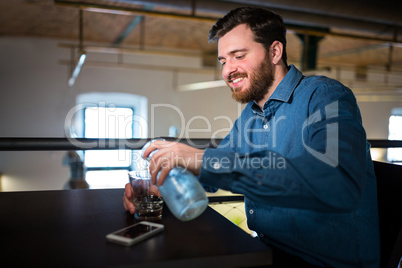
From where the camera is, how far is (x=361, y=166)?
2.60 ft

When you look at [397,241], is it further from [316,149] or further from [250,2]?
[250,2]

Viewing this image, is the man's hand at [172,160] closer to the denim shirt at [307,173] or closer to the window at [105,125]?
the denim shirt at [307,173]

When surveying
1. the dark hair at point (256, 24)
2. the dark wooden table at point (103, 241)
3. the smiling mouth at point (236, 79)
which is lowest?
the dark wooden table at point (103, 241)

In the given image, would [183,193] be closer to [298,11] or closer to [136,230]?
[136,230]

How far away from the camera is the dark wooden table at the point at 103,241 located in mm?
670

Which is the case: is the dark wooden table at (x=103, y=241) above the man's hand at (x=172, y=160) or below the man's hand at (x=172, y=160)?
below

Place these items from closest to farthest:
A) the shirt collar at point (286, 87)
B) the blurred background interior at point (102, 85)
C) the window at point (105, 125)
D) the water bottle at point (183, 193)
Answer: the water bottle at point (183, 193) < the shirt collar at point (286, 87) < the blurred background interior at point (102, 85) < the window at point (105, 125)

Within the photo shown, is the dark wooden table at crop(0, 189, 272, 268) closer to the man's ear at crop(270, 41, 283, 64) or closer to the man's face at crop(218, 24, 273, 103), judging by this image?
the man's face at crop(218, 24, 273, 103)

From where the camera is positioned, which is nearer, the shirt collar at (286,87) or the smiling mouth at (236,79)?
the shirt collar at (286,87)

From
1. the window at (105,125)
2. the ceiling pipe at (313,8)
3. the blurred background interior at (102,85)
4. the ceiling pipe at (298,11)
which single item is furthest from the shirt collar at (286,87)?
the window at (105,125)

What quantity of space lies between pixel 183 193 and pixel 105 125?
699 cm

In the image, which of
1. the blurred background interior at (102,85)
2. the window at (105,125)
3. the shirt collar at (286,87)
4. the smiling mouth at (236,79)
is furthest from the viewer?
the window at (105,125)

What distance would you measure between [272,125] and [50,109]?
7006 mm

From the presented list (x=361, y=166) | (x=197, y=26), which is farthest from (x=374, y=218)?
(x=197, y=26)
